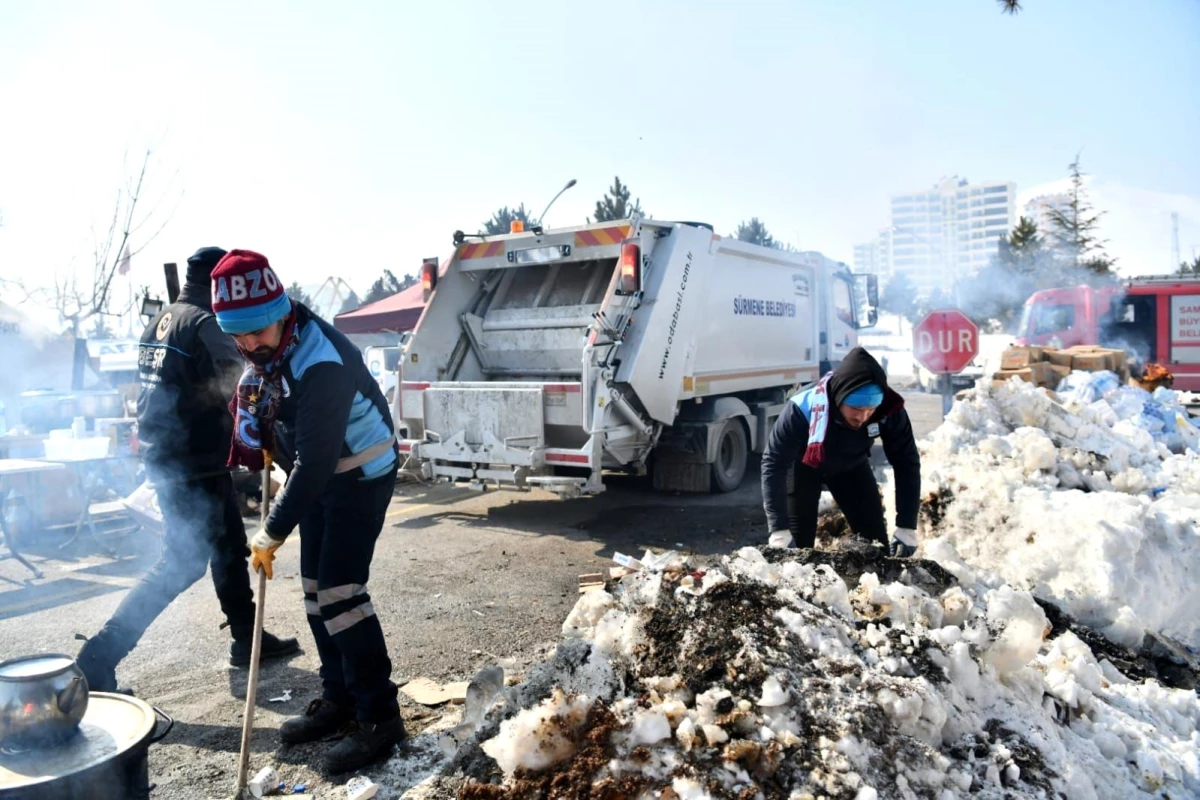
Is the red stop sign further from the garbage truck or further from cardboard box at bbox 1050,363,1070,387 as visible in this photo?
cardboard box at bbox 1050,363,1070,387

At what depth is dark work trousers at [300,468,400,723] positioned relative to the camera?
2.96 m

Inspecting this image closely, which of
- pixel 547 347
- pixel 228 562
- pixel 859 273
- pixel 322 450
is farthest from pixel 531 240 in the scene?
pixel 859 273

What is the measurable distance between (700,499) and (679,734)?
585 centimetres

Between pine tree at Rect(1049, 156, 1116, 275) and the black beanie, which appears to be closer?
the black beanie

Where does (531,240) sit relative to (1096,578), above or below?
above

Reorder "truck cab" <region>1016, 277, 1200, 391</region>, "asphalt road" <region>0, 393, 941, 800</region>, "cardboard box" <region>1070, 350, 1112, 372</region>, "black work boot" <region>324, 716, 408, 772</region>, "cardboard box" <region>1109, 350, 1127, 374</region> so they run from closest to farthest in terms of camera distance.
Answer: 1. "black work boot" <region>324, 716, 408, 772</region>
2. "asphalt road" <region>0, 393, 941, 800</region>
3. "cardboard box" <region>1070, 350, 1112, 372</region>
4. "cardboard box" <region>1109, 350, 1127, 374</region>
5. "truck cab" <region>1016, 277, 1200, 391</region>

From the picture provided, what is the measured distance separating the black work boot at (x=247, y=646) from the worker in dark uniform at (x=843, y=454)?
2.52 meters

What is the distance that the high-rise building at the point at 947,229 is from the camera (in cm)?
3064

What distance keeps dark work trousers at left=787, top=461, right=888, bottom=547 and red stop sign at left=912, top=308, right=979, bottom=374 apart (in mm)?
3194

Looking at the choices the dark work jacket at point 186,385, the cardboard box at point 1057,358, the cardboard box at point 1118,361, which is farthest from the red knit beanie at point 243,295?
the cardboard box at point 1118,361

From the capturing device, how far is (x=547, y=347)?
7816mm

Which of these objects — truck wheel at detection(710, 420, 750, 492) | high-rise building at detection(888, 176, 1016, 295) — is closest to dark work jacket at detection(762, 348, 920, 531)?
truck wheel at detection(710, 420, 750, 492)

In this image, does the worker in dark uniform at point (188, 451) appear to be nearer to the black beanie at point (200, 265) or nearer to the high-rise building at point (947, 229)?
the black beanie at point (200, 265)

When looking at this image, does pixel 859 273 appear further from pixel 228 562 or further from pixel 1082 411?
pixel 228 562
